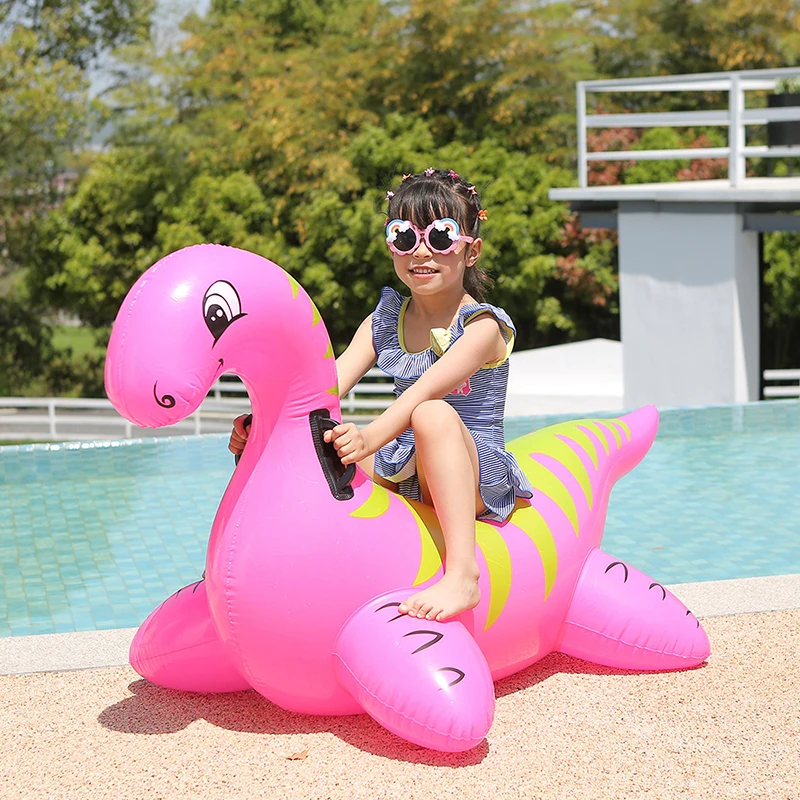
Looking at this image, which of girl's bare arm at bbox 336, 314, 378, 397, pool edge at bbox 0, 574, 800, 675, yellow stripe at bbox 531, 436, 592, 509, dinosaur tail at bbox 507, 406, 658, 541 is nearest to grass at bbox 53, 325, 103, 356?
pool edge at bbox 0, 574, 800, 675

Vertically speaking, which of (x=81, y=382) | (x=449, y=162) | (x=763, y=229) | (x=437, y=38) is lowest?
(x=81, y=382)

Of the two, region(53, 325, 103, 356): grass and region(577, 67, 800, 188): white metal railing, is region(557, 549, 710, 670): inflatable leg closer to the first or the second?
region(577, 67, 800, 188): white metal railing

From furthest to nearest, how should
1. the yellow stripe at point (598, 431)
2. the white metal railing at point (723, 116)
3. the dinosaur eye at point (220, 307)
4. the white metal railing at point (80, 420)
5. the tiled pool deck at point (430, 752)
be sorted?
the white metal railing at point (80, 420), the white metal railing at point (723, 116), the yellow stripe at point (598, 431), the tiled pool deck at point (430, 752), the dinosaur eye at point (220, 307)

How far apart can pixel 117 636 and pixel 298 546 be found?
4.79 ft

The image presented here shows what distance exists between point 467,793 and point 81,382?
70.6 feet

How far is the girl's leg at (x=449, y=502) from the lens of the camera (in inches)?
129

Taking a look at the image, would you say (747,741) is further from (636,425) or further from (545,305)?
(545,305)

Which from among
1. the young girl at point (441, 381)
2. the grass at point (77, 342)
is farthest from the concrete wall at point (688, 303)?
the grass at point (77, 342)

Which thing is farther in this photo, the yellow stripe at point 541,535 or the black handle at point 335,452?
the yellow stripe at point 541,535

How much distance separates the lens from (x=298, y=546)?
3195 millimetres

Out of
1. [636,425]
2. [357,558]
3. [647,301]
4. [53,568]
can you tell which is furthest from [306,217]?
[357,558]

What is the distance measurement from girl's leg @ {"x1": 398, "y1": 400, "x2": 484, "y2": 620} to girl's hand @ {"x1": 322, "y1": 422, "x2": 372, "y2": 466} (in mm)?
174

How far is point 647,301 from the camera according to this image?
12.3 m

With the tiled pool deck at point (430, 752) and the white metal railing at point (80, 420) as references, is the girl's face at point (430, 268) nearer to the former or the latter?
the tiled pool deck at point (430, 752)
